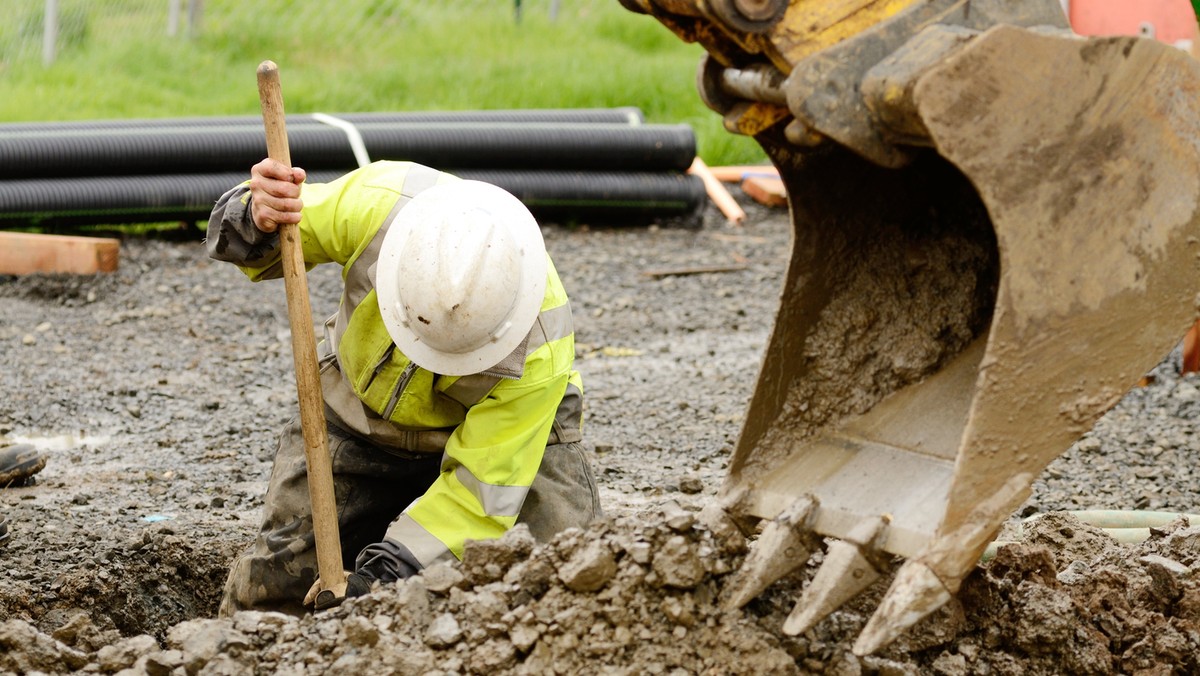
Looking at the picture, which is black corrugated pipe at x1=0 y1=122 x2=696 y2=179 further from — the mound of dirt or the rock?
the rock

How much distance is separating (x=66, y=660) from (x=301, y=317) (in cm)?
95

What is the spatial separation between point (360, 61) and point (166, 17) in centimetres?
185

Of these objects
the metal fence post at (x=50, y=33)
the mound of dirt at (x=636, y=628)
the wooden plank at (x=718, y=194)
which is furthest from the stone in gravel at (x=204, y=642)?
the metal fence post at (x=50, y=33)

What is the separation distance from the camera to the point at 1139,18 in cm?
752

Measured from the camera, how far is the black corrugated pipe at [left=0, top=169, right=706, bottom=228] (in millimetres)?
7699

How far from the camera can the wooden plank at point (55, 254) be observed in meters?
7.34

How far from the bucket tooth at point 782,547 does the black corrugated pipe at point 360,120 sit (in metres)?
6.26

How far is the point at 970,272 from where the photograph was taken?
9.46ft

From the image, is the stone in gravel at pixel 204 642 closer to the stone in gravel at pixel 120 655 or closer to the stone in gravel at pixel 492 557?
the stone in gravel at pixel 120 655

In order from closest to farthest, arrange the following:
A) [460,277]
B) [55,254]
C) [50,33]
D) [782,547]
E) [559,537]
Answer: [782,547], [559,537], [460,277], [55,254], [50,33]

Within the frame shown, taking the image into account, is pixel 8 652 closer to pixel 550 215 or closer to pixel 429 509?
pixel 429 509

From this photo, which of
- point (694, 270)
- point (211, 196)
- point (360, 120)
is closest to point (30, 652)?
point (211, 196)

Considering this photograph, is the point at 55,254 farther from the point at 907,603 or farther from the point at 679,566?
the point at 907,603

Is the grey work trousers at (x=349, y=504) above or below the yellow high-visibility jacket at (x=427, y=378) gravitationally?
below
